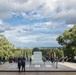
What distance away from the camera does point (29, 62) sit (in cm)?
5806

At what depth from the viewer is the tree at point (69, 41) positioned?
251 feet

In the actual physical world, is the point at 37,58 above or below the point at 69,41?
below

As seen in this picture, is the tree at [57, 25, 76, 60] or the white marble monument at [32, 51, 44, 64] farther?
the tree at [57, 25, 76, 60]

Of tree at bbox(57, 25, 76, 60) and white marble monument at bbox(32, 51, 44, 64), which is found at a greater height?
tree at bbox(57, 25, 76, 60)

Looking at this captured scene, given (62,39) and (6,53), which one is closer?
(62,39)

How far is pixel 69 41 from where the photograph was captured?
79.4 meters

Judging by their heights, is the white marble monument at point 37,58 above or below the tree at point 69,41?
below

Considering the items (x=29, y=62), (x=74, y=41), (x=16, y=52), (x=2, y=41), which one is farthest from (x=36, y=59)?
(x=16, y=52)

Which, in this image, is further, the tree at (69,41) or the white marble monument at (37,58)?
the tree at (69,41)

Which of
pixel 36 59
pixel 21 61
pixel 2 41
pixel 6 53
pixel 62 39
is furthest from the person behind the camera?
pixel 2 41

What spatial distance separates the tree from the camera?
76375 mm

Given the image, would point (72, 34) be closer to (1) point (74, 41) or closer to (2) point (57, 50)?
(1) point (74, 41)

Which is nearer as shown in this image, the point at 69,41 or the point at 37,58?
the point at 37,58

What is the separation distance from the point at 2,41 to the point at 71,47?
3274cm
